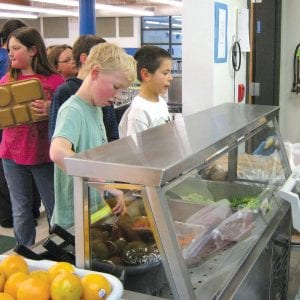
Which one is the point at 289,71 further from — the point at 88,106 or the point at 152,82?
the point at 88,106

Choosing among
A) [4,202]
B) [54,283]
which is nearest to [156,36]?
[4,202]

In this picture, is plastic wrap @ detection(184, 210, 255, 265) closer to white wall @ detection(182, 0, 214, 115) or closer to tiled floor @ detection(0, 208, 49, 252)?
white wall @ detection(182, 0, 214, 115)

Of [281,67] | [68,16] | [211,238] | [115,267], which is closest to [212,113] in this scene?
[211,238]

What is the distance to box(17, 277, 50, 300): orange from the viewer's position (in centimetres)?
107

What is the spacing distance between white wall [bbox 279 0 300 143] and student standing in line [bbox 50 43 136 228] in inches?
125

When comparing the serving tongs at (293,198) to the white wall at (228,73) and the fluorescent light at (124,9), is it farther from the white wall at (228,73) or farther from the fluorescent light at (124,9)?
the fluorescent light at (124,9)

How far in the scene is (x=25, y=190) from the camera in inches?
107

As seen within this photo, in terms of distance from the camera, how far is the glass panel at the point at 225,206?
4.65ft

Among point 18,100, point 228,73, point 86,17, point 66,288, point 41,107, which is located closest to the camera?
point 66,288

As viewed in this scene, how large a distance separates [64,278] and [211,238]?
64 centimetres

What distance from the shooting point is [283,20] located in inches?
175

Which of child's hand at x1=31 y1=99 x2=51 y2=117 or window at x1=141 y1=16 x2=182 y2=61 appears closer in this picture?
child's hand at x1=31 y1=99 x2=51 y2=117

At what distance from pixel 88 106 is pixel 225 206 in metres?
0.66

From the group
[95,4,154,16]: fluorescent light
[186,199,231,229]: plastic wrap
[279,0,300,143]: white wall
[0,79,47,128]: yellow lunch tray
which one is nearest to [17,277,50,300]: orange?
[186,199,231,229]: plastic wrap
